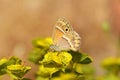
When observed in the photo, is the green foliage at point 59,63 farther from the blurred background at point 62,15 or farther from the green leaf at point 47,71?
the blurred background at point 62,15

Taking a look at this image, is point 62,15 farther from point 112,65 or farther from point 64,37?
point 64,37

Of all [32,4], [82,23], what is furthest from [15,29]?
[82,23]

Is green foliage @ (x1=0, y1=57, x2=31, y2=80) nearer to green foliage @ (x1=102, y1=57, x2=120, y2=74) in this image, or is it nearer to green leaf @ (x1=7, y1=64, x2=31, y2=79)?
green leaf @ (x1=7, y1=64, x2=31, y2=79)

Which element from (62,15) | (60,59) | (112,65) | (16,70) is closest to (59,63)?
(60,59)

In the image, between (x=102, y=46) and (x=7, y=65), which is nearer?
(x=7, y=65)

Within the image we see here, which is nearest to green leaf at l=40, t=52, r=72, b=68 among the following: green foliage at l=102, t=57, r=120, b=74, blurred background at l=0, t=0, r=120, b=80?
green foliage at l=102, t=57, r=120, b=74

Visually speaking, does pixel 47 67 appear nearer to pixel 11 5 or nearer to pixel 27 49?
pixel 27 49
